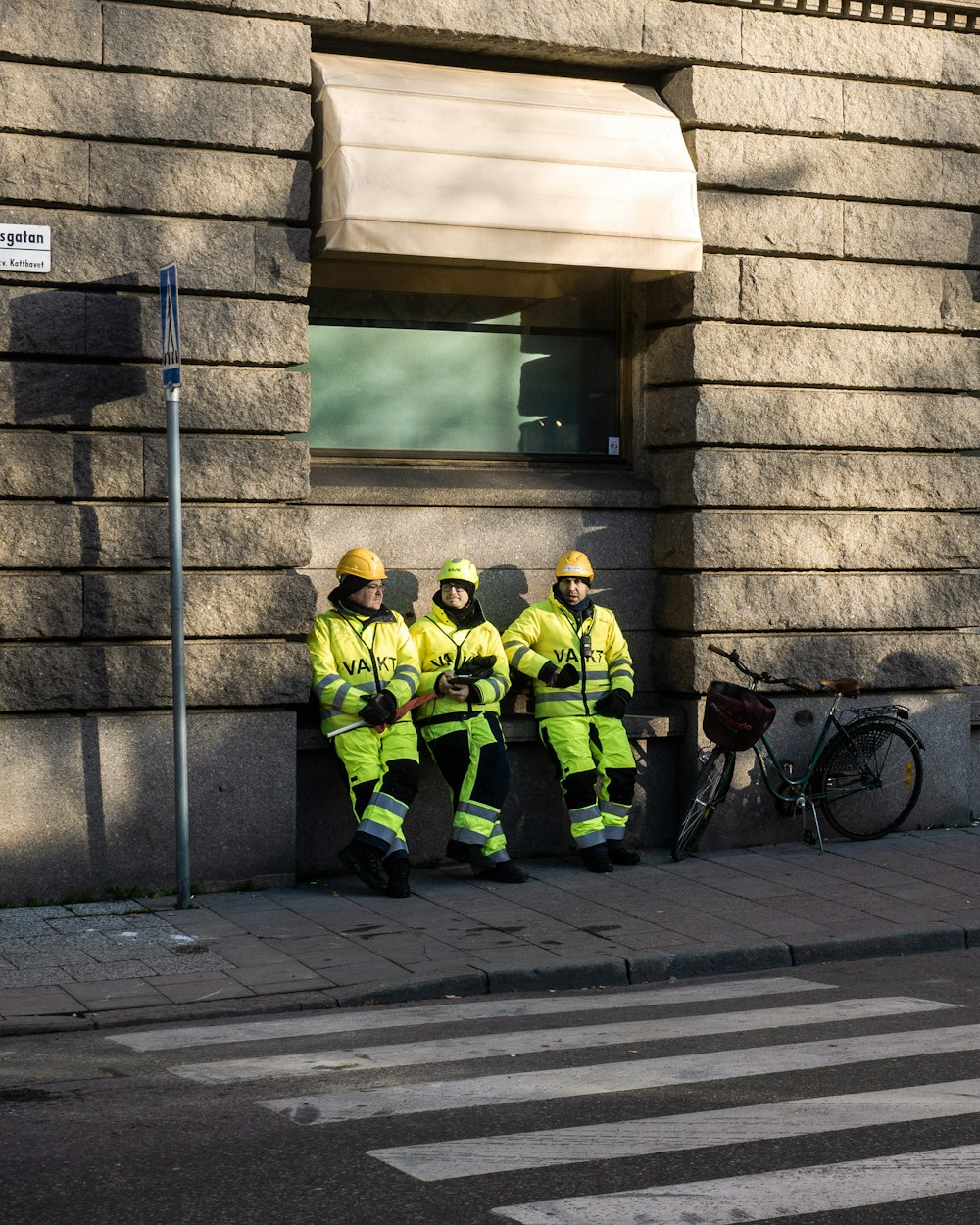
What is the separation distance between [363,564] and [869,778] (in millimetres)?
3767

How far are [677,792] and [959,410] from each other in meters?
3.30

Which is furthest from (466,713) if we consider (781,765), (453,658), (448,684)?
(781,765)

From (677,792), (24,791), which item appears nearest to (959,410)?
(677,792)

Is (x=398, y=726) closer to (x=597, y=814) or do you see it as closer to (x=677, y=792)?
(x=597, y=814)

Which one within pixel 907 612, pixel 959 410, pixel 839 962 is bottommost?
pixel 839 962

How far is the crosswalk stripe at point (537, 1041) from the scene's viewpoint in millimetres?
6406

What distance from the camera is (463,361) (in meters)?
11.4

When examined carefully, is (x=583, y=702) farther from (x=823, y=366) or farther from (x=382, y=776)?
(x=823, y=366)

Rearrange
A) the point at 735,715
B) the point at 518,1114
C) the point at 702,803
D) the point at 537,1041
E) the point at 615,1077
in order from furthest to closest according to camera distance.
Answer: the point at 702,803 → the point at 735,715 → the point at 537,1041 → the point at 615,1077 → the point at 518,1114

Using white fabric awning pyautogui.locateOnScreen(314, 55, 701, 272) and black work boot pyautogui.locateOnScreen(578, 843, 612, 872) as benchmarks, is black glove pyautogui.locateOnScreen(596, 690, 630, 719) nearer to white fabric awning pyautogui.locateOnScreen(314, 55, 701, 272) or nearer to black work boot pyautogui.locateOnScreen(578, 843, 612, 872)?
black work boot pyautogui.locateOnScreen(578, 843, 612, 872)

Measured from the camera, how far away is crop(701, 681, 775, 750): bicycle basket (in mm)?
10773

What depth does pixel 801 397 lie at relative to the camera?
1145 cm

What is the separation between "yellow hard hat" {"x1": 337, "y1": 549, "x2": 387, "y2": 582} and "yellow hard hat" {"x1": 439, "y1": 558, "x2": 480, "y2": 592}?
0.42 m

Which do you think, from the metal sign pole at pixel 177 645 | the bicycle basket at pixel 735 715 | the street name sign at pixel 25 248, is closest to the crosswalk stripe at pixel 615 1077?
the metal sign pole at pixel 177 645
